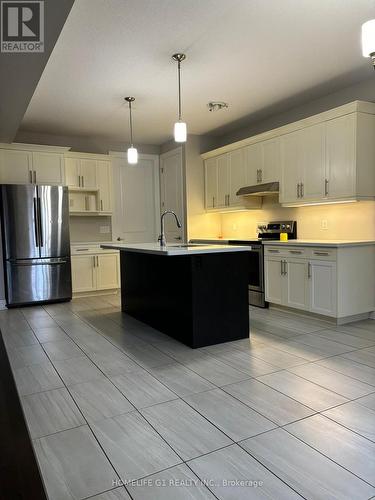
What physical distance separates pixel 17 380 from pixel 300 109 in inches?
177

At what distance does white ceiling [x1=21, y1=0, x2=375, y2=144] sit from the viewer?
263 cm

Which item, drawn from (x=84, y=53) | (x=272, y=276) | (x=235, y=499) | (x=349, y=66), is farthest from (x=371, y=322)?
(x=84, y=53)

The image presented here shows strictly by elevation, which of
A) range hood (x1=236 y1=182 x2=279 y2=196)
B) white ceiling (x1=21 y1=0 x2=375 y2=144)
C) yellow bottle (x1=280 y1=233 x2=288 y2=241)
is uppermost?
white ceiling (x1=21 y1=0 x2=375 y2=144)

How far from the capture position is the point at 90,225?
20.8 ft

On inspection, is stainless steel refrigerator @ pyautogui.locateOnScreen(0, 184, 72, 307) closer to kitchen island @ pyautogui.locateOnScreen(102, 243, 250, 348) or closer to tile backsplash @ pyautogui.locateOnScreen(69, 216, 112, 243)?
tile backsplash @ pyautogui.locateOnScreen(69, 216, 112, 243)

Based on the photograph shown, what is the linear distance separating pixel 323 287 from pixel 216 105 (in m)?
2.62

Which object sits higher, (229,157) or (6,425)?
(229,157)

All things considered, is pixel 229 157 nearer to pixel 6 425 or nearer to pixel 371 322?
pixel 371 322

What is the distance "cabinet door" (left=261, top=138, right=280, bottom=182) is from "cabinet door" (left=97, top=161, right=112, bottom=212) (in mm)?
2608

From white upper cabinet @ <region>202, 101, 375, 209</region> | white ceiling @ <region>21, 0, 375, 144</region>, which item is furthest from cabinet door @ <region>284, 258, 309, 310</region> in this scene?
white ceiling @ <region>21, 0, 375, 144</region>

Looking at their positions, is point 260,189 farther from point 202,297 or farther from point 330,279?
point 202,297

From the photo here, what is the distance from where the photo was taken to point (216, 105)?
4.66 m

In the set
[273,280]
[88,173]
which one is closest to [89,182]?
[88,173]

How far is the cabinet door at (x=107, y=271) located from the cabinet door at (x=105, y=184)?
83 cm
